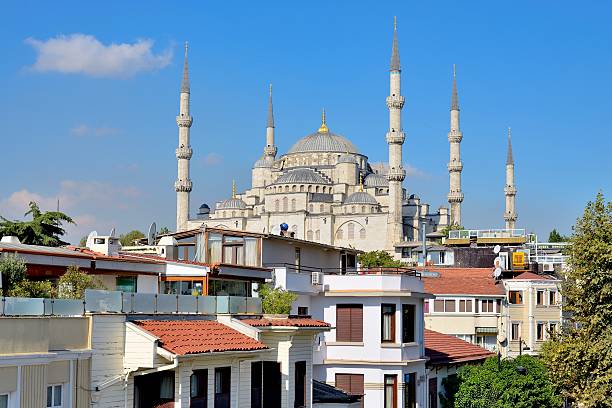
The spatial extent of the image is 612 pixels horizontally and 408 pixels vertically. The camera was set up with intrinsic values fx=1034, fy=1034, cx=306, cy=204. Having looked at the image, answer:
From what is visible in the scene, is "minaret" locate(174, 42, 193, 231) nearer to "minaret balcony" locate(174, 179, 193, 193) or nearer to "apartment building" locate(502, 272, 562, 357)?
"minaret balcony" locate(174, 179, 193, 193)

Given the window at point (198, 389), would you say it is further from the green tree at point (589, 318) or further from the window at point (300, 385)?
the green tree at point (589, 318)

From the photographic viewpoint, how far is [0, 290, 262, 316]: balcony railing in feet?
41.4

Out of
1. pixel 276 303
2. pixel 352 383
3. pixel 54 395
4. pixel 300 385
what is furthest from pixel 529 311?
pixel 54 395

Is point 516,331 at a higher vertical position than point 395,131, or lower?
lower

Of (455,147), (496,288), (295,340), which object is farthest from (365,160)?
(295,340)

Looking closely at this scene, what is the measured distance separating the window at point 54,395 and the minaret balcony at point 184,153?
98388 mm

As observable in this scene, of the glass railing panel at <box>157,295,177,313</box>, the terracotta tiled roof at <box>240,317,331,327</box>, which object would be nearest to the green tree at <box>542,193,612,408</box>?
the terracotta tiled roof at <box>240,317,331,327</box>

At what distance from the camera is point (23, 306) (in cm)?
1256

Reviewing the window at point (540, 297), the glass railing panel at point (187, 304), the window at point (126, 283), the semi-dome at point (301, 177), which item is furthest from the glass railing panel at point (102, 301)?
the semi-dome at point (301, 177)

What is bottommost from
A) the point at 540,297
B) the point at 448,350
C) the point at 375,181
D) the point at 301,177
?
the point at 448,350

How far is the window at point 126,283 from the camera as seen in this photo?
19.3 metres

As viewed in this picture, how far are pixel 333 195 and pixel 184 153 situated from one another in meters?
22.6

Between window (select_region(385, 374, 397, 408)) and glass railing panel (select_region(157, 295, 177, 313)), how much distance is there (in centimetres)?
1072

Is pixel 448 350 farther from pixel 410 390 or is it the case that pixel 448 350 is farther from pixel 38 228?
pixel 38 228
